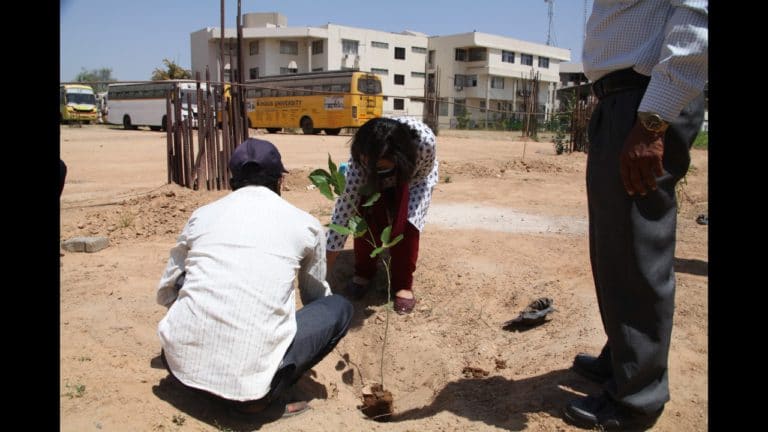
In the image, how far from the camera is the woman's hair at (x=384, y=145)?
117 inches

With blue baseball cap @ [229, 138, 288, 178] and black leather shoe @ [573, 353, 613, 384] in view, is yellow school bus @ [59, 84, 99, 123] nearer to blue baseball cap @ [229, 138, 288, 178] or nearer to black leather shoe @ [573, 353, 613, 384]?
blue baseball cap @ [229, 138, 288, 178]

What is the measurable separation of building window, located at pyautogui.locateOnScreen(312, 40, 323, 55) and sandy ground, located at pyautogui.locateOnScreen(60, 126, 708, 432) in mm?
33351

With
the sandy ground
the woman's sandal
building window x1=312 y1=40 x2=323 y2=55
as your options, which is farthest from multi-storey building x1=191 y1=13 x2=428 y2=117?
the woman's sandal

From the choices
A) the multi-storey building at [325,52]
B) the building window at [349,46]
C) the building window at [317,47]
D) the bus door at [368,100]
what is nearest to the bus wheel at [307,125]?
the bus door at [368,100]

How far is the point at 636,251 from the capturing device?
1772 millimetres

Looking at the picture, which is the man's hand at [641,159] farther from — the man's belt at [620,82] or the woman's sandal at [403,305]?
the woman's sandal at [403,305]

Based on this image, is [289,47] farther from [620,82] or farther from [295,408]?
[620,82]

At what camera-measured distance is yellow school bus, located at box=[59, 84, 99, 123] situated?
2583 centimetres

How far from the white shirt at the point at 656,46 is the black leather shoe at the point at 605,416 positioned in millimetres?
969

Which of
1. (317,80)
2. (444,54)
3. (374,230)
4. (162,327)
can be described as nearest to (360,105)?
(317,80)

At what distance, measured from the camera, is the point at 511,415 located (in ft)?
7.17

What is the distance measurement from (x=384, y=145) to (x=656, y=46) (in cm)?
148
